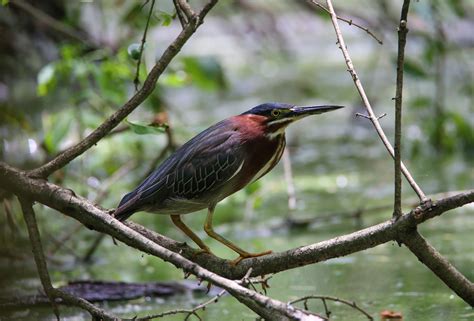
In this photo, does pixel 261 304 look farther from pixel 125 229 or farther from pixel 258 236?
pixel 258 236

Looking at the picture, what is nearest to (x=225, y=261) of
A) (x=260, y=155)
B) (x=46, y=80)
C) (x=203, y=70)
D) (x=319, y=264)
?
(x=260, y=155)

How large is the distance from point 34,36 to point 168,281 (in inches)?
162

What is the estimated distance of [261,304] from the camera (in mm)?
2830

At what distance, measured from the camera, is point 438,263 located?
10.3ft

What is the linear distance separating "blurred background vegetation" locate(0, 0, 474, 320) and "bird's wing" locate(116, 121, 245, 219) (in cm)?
23

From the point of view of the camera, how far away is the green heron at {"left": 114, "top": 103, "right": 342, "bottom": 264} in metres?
3.73

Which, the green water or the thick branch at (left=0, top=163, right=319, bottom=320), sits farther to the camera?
the green water

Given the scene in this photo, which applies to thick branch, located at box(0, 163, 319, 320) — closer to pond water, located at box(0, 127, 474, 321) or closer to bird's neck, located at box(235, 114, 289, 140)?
bird's neck, located at box(235, 114, 289, 140)

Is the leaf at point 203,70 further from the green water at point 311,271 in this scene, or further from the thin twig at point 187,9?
the thin twig at point 187,9

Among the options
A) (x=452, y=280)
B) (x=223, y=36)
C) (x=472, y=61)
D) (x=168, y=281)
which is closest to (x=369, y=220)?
(x=168, y=281)

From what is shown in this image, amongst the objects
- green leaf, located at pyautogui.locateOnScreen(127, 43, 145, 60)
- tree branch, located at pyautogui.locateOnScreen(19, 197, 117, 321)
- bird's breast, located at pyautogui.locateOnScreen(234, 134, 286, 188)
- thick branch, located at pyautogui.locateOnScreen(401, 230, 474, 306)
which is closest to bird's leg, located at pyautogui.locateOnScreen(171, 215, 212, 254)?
bird's breast, located at pyautogui.locateOnScreen(234, 134, 286, 188)

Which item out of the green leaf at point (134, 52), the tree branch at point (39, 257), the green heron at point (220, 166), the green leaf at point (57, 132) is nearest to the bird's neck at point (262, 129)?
the green heron at point (220, 166)

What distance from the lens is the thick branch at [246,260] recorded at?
3.06m

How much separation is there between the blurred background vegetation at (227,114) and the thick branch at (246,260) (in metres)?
0.39
